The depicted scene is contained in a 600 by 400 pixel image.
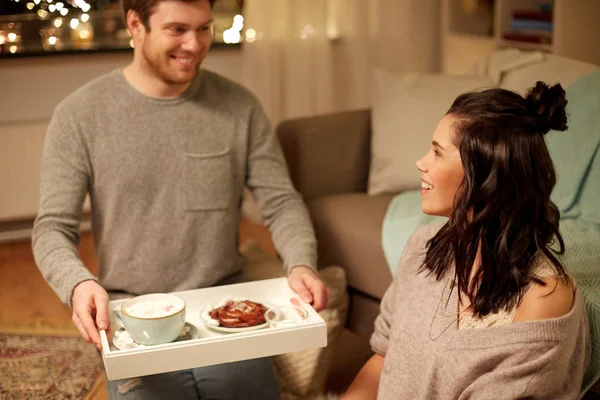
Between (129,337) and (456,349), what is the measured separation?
0.53m

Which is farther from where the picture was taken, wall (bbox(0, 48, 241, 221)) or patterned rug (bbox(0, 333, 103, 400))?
wall (bbox(0, 48, 241, 221))

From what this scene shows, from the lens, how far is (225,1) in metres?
3.62

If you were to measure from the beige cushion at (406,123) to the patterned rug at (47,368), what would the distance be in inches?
38.1

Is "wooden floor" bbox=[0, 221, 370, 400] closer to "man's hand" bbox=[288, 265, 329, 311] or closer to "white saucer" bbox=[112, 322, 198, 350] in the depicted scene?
"man's hand" bbox=[288, 265, 329, 311]

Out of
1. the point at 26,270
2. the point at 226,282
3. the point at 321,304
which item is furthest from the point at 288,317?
the point at 26,270

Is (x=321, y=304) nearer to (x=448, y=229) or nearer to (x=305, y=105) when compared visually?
(x=448, y=229)

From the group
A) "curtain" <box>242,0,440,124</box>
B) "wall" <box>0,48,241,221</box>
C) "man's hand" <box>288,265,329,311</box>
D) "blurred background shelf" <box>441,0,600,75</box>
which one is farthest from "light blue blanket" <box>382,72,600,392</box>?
"wall" <box>0,48,241,221</box>

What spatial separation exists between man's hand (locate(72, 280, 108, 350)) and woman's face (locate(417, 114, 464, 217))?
1.91 feet

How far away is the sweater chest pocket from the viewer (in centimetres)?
176

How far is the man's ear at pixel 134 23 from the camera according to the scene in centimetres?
173

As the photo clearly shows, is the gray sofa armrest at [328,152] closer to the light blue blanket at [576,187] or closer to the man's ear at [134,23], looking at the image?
the light blue blanket at [576,187]

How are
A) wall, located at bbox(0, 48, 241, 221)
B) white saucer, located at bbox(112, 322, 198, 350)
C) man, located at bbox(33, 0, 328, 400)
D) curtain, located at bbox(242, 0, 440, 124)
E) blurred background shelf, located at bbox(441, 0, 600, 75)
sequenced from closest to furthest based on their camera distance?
white saucer, located at bbox(112, 322, 198, 350) < man, located at bbox(33, 0, 328, 400) < blurred background shelf, located at bbox(441, 0, 600, 75) < wall, located at bbox(0, 48, 241, 221) < curtain, located at bbox(242, 0, 440, 124)

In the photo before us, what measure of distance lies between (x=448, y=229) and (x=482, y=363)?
24 centimetres

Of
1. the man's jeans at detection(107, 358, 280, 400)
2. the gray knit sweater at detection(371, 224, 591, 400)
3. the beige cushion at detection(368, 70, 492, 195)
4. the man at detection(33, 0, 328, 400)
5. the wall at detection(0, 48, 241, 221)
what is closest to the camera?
the gray knit sweater at detection(371, 224, 591, 400)
